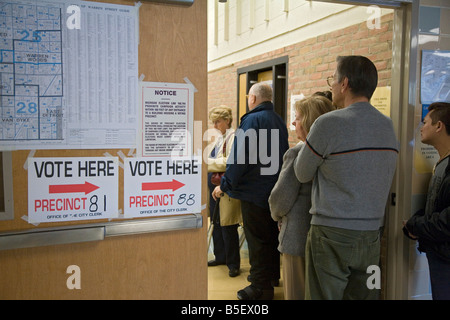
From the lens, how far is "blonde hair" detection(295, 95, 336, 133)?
7.98 ft

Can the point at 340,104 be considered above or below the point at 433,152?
above

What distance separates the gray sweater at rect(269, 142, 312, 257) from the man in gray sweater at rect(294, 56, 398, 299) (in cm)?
24

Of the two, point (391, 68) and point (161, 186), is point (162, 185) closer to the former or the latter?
point (161, 186)

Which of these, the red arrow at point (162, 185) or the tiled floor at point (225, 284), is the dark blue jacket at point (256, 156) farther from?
the red arrow at point (162, 185)

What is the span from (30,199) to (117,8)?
3.07 feet

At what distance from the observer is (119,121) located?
6.02 ft

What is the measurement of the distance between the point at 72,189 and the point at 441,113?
6.98 ft

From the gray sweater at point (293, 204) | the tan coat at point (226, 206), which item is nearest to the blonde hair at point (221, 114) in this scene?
the tan coat at point (226, 206)

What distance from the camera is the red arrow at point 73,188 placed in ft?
Answer: 5.76

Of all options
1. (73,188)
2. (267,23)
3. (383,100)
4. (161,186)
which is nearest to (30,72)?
(73,188)

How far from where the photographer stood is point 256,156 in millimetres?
3055

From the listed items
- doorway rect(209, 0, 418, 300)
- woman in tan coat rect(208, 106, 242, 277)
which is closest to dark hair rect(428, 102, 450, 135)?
doorway rect(209, 0, 418, 300)

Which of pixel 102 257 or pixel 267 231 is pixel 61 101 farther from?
pixel 267 231
